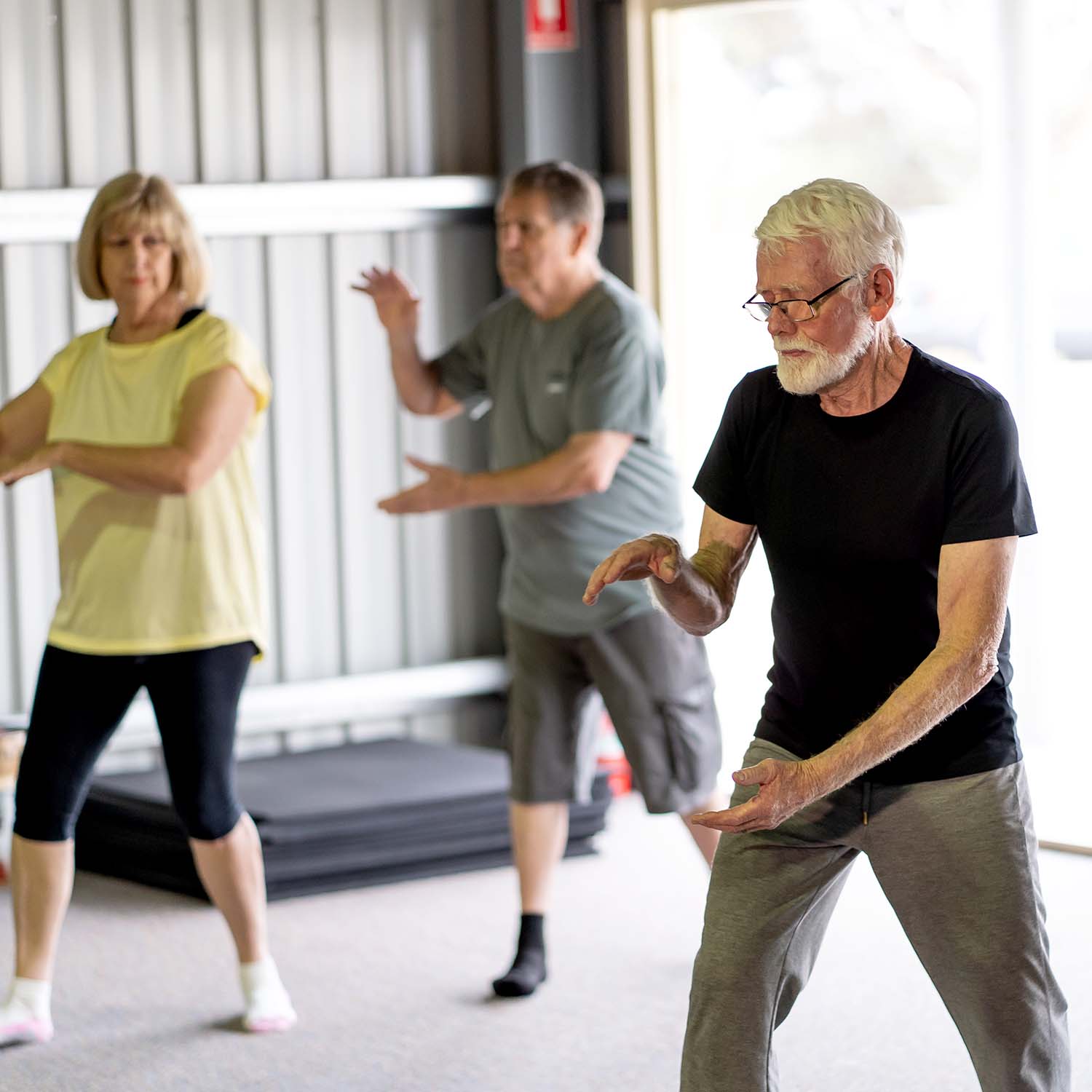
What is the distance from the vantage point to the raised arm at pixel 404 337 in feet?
12.3

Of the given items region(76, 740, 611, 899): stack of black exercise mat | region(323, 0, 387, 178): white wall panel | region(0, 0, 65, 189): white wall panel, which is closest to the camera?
region(76, 740, 611, 899): stack of black exercise mat

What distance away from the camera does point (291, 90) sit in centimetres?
524

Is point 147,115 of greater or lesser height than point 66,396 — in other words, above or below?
above

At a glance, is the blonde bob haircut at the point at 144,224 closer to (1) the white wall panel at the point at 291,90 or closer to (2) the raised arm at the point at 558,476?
(2) the raised arm at the point at 558,476

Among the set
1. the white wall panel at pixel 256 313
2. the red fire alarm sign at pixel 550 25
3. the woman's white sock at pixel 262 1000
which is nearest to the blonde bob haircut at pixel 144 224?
the woman's white sock at pixel 262 1000

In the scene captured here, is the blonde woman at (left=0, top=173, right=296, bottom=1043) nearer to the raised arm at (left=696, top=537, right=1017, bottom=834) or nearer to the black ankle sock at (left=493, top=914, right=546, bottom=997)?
the black ankle sock at (left=493, top=914, right=546, bottom=997)

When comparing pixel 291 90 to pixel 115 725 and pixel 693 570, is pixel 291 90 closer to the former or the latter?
pixel 115 725

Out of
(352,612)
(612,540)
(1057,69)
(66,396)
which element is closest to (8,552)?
(352,612)

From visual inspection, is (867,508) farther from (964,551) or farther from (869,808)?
(869,808)

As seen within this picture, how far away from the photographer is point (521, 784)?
3.70m

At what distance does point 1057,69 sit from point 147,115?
8.28ft

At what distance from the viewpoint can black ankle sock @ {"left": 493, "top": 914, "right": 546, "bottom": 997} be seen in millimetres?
3619

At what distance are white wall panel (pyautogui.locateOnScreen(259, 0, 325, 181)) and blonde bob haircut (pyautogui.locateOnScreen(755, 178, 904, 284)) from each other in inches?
130

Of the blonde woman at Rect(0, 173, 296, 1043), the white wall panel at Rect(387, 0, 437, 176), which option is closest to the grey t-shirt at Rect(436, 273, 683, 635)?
the blonde woman at Rect(0, 173, 296, 1043)
